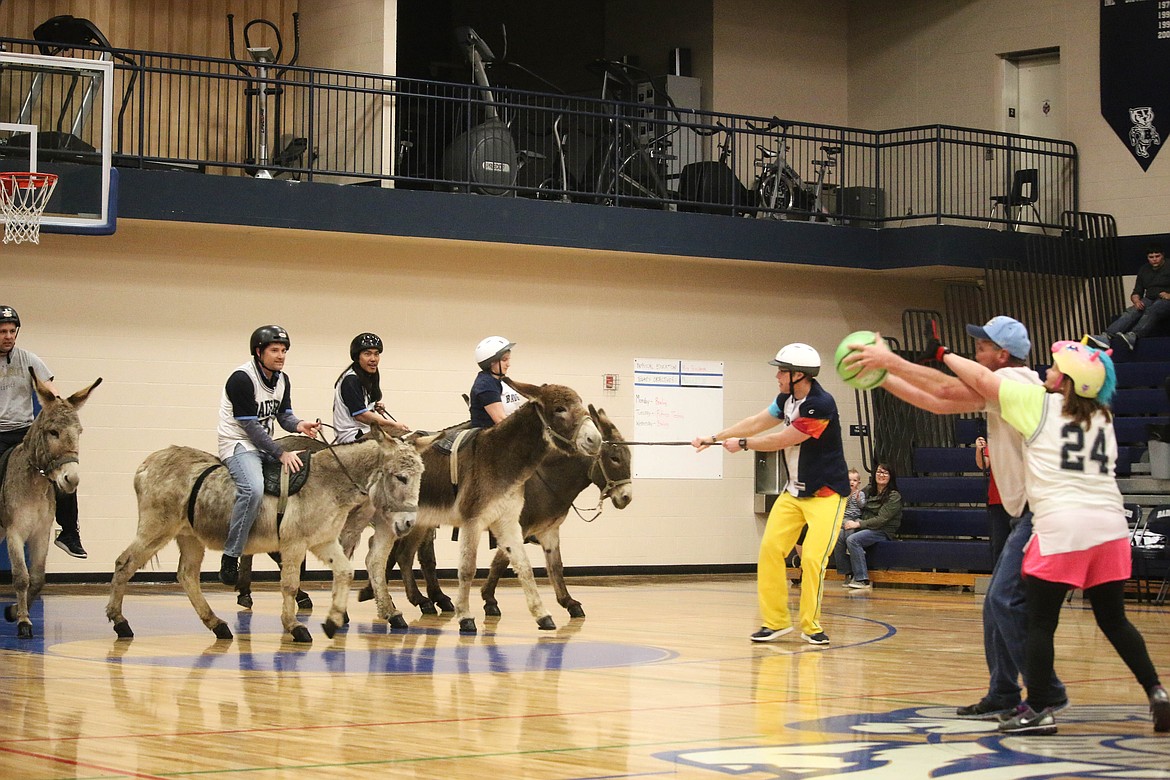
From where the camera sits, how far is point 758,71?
23484 millimetres

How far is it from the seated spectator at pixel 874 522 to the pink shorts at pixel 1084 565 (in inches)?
456

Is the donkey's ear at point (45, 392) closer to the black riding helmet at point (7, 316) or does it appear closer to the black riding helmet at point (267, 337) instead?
the black riding helmet at point (7, 316)

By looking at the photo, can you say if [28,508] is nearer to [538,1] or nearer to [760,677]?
[760,677]

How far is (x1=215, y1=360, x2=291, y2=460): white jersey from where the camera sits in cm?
1049

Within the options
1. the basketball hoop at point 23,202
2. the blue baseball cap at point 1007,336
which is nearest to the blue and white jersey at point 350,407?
the basketball hoop at point 23,202

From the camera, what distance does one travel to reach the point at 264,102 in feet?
58.6

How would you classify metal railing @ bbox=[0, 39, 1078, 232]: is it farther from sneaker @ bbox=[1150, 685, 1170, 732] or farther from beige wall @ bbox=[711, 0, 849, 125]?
sneaker @ bbox=[1150, 685, 1170, 732]

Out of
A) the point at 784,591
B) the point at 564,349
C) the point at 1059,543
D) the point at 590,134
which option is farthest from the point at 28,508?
the point at 590,134

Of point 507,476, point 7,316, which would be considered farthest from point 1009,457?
Result: point 7,316

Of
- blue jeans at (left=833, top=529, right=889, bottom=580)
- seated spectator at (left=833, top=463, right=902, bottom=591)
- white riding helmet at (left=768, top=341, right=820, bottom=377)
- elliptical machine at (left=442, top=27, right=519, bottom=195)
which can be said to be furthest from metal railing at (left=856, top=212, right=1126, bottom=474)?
→ white riding helmet at (left=768, top=341, right=820, bottom=377)

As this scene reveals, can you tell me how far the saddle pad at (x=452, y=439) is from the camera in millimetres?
11828

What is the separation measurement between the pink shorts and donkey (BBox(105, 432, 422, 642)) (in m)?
4.68

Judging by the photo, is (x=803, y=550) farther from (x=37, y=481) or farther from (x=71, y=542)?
(x=71, y=542)

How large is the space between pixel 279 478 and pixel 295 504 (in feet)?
0.74
